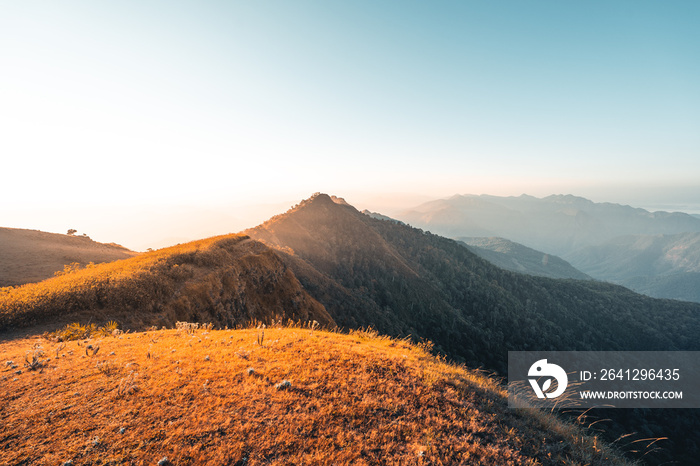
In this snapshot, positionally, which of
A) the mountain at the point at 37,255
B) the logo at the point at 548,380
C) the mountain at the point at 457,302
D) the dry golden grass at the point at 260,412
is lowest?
the mountain at the point at 457,302

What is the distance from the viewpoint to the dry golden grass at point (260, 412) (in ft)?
16.8

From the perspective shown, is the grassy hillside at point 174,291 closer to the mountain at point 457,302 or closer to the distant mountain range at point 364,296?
the distant mountain range at point 364,296

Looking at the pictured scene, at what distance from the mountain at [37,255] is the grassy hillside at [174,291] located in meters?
6.04

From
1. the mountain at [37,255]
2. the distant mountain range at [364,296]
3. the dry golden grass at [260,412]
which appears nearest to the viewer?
the dry golden grass at [260,412]

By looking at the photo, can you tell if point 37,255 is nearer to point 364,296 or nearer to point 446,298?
point 364,296

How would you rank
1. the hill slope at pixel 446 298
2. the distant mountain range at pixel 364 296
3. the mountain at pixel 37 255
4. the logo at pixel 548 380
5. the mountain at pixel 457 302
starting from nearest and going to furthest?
1. the logo at pixel 548 380
2. the distant mountain range at pixel 364 296
3. the mountain at pixel 37 255
4. the hill slope at pixel 446 298
5. the mountain at pixel 457 302

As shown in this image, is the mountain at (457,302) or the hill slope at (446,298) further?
the mountain at (457,302)

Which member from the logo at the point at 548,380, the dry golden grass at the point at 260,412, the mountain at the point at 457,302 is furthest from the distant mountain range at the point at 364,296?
the logo at the point at 548,380

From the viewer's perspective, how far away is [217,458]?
496 centimetres

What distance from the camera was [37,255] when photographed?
26312 millimetres

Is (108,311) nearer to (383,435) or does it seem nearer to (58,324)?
(58,324)

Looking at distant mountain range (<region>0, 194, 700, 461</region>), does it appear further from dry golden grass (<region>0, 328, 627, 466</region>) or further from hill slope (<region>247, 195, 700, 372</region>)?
dry golden grass (<region>0, 328, 627, 466</region>)

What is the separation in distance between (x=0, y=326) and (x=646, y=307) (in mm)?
227660

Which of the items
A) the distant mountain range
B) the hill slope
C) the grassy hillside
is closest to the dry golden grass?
the grassy hillside
